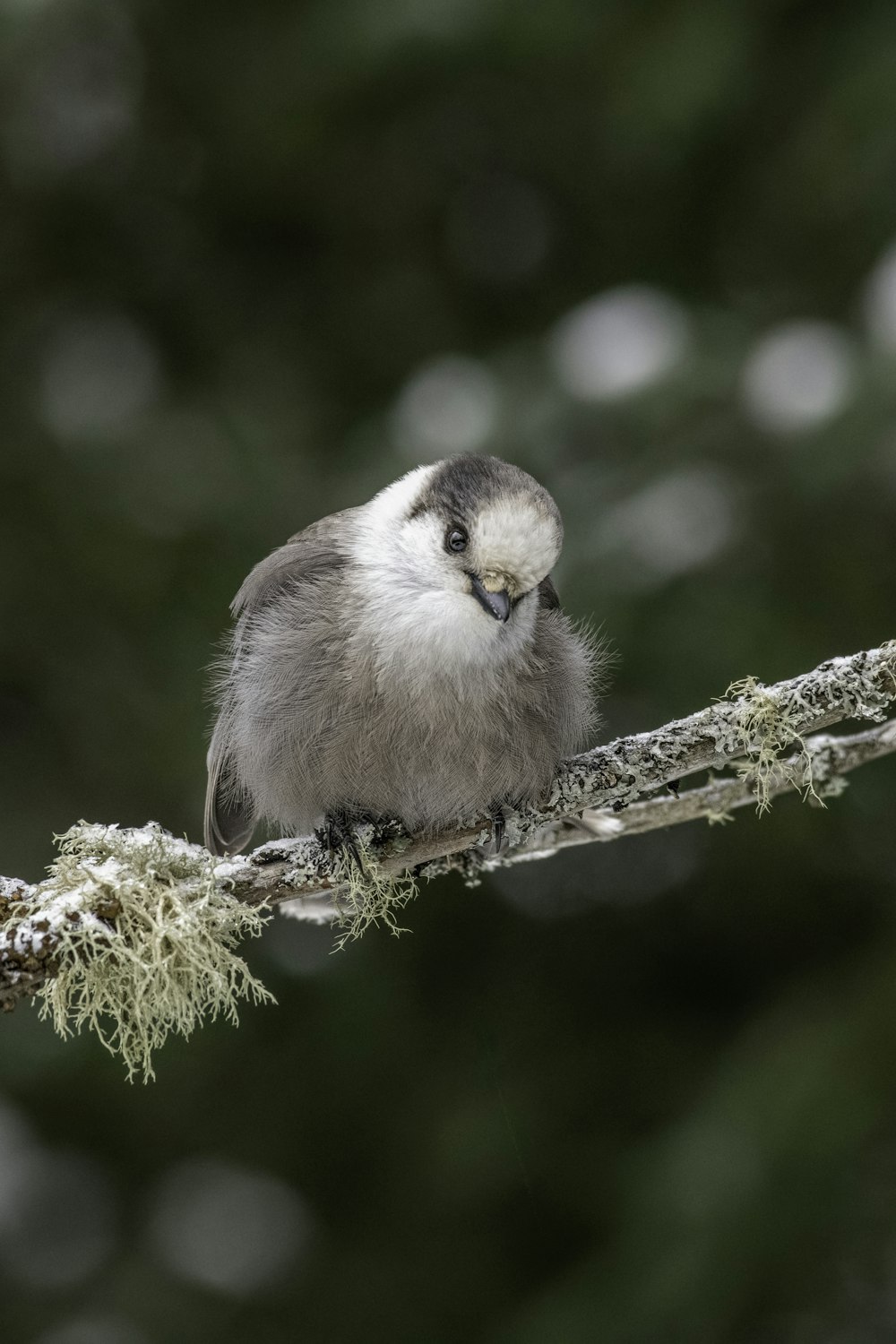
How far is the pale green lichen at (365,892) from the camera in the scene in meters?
2.02

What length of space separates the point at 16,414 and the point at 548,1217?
276cm

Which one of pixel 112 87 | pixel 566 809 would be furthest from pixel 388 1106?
pixel 112 87

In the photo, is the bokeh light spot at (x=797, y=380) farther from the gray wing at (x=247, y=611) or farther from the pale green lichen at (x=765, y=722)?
the pale green lichen at (x=765, y=722)

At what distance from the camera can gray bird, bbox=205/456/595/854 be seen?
2.12 metres

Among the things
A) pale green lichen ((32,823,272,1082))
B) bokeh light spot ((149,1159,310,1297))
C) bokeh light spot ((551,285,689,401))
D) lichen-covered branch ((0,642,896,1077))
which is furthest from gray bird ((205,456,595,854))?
bokeh light spot ((149,1159,310,1297))

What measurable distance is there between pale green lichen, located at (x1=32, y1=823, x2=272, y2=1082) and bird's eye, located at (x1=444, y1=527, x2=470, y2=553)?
704mm

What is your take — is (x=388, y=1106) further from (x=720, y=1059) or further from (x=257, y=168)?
(x=257, y=168)

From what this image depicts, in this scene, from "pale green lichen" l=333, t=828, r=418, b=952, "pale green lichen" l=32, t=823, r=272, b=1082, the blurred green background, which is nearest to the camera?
"pale green lichen" l=32, t=823, r=272, b=1082

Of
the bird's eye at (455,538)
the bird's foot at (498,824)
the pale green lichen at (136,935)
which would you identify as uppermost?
the bird's eye at (455,538)

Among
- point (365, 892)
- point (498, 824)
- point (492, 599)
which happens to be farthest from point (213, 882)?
point (492, 599)

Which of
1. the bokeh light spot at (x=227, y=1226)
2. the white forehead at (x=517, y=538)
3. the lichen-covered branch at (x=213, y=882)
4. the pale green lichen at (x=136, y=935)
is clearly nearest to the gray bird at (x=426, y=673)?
the white forehead at (x=517, y=538)

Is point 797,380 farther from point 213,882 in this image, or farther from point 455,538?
point 213,882

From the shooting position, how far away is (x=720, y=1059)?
3.23 metres

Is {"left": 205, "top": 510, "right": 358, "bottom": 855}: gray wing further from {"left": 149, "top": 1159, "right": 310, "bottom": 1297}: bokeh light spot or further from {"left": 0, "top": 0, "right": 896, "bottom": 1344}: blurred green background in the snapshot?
{"left": 149, "top": 1159, "right": 310, "bottom": 1297}: bokeh light spot
